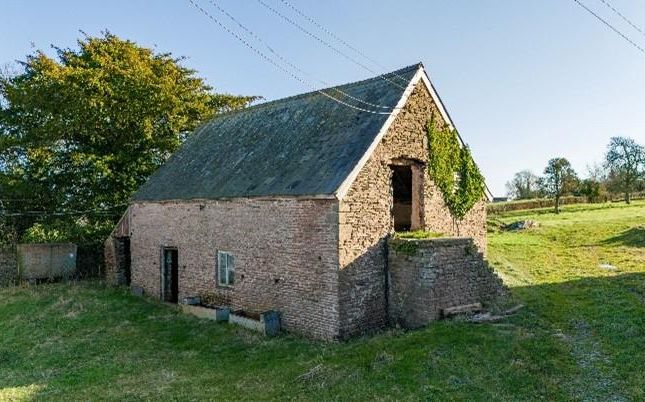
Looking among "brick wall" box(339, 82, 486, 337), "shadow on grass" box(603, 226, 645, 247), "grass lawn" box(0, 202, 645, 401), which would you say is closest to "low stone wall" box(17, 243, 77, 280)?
"grass lawn" box(0, 202, 645, 401)

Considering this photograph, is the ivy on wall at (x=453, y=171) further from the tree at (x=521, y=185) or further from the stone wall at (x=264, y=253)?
the tree at (x=521, y=185)

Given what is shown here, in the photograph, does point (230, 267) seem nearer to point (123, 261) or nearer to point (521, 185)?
point (123, 261)

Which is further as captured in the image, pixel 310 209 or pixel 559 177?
pixel 559 177

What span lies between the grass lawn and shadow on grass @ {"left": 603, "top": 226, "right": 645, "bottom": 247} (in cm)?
786

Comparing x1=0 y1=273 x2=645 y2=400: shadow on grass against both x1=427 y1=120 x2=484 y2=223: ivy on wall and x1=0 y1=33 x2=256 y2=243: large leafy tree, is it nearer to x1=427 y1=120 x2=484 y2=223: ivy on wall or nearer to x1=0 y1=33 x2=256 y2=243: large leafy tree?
x1=427 y1=120 x2=484 y2=223: ivy on wall

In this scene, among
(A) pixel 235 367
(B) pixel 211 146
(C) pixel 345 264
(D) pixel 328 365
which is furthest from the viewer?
(B) pixel 211 146

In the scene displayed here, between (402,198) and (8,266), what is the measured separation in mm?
22433

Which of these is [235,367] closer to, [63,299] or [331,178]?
[331,178]

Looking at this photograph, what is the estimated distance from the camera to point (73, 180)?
32.8 metres

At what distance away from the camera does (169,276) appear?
23.9 metres

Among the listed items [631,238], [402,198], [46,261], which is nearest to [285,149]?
[402,198]

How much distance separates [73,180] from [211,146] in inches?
491

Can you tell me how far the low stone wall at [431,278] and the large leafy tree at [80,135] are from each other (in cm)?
2210

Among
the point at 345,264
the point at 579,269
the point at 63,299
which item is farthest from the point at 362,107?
the point at 63,299
